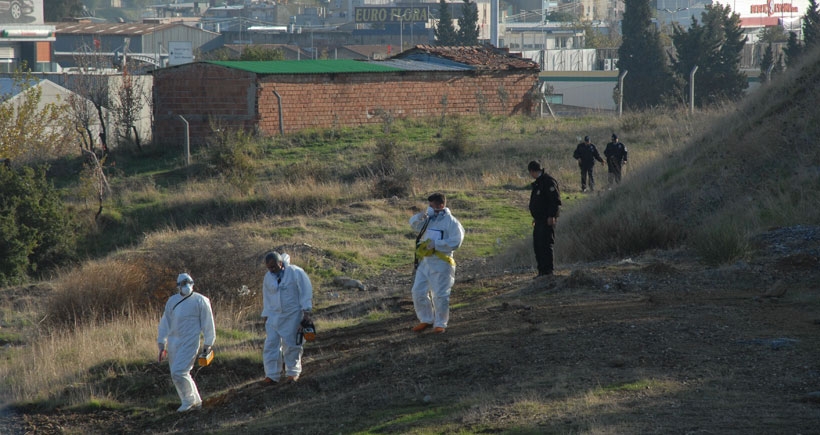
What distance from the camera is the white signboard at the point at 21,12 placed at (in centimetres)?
7594

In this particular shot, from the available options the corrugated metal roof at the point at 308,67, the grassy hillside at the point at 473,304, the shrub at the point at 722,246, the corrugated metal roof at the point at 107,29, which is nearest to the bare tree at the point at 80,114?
the corrugated metal roof at the point at 308,67

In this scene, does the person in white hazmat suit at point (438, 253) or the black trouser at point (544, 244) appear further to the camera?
A: the black trouser at point (544, 244)

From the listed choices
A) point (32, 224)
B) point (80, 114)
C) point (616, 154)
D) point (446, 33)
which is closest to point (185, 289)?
point (32, 224)

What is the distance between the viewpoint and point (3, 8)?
75.8 meters

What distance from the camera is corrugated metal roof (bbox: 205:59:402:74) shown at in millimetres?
33688

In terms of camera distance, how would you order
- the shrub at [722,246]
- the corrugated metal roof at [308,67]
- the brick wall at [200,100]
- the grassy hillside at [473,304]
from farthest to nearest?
1. the corrugated metal roof at [308,67]
2. the brick wall at [200,100]
3. the shrub at [722,246]
4. the grassy hillside at [473,304]

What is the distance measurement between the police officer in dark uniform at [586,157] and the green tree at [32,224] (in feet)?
41.4

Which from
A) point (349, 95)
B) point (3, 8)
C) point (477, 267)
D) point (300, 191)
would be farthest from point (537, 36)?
point (477, 267)

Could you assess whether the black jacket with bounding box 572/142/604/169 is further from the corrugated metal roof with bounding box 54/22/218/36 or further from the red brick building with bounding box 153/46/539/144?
the corrugated metal roof with bounding box 54/22/218/36

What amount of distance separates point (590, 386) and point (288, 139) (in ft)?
83.9

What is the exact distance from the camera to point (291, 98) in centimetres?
3394

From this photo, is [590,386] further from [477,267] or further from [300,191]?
[300,191]

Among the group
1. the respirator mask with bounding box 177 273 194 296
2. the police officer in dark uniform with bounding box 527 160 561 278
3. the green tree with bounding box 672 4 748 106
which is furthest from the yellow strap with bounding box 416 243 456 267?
the green tree with bounding box 672 4 748 106

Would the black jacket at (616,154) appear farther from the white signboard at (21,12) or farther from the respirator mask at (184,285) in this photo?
the white signboard at (21,12)
